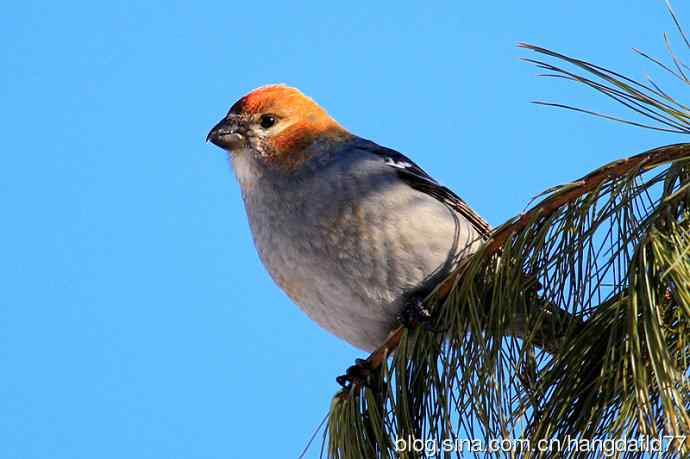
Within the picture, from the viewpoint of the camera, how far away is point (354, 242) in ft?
12.9

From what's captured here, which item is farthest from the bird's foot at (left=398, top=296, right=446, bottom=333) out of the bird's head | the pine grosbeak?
the bird's head

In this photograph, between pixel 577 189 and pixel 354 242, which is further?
pixel 354 242

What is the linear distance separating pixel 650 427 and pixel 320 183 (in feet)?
7.29

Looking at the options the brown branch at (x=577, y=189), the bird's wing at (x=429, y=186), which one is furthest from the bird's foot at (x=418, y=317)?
the bird's wing at (x=429, y=186)

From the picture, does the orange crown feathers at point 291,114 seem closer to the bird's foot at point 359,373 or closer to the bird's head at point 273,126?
the bird's head at point 273,126

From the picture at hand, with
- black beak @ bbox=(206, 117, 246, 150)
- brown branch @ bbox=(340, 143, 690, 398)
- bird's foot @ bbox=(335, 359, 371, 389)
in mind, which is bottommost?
bird's foot @ bbox=(335, 359, 371, 389)

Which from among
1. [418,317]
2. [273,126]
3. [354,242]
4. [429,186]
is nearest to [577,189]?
[418,317]

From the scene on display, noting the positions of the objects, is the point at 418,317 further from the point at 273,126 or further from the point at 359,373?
the point at 273,126

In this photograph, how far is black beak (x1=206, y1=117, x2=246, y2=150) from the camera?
486 centimetres

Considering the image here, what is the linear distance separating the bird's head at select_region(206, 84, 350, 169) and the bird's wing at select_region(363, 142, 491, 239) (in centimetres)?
35

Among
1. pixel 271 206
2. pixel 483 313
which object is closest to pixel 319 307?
pixel 271 206

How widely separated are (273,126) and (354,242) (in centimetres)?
119

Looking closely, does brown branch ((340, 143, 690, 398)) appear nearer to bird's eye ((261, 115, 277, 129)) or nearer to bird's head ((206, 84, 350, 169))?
bird's head ((206, 84, 350, 169))

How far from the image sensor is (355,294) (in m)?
3.96
